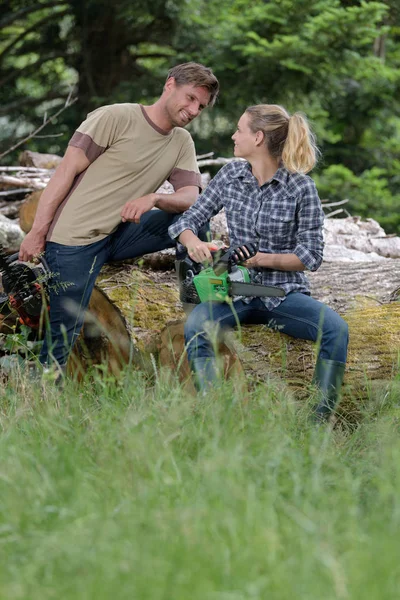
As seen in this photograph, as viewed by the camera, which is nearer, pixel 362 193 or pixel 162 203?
pixel 162 203

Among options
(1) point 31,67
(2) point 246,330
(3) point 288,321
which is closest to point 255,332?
(2) point 246,330

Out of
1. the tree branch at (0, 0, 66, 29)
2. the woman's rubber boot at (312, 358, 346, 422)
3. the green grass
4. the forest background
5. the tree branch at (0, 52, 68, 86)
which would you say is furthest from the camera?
the tree branch at (0, 52, 68, 86)

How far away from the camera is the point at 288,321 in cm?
394

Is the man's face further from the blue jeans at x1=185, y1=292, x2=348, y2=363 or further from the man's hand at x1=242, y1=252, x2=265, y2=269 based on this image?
the blue jeans at x1=185, y1=292, x2=348, y2=363

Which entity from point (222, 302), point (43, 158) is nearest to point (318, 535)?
point (222, 302)

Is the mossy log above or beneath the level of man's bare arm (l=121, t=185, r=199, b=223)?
beneath

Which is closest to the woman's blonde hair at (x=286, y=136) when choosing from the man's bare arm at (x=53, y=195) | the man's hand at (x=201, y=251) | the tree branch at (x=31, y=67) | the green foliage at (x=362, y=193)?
the man's hand at (x=201, y=251)

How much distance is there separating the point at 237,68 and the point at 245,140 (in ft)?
18.1

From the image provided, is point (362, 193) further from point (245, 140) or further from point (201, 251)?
point (201, 251)

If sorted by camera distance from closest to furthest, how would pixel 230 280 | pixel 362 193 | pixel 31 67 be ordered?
1. pixel 230 280
2. pixel 362 193
3. pixel 31 67

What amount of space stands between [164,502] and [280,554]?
0.42 meters

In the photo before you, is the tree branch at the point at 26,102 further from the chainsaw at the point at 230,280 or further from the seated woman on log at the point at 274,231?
the chainsaw at the point at 230,280

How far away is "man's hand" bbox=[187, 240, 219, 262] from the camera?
3.97m

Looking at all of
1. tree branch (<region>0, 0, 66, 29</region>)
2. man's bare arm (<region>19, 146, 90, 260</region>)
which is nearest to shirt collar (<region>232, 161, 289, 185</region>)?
man's bare arm (<region>19, 146, 90, 260</region>)
